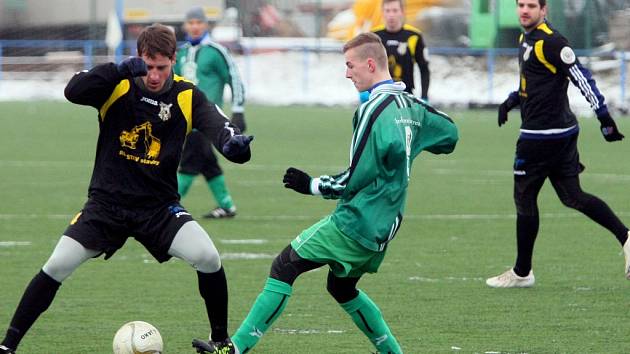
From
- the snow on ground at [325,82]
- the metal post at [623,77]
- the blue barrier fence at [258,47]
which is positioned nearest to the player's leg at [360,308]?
the metal post at [623,77]

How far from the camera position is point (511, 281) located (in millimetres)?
9281

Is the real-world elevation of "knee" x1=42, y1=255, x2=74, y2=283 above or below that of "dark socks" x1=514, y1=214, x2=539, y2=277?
above

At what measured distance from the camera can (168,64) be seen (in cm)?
674

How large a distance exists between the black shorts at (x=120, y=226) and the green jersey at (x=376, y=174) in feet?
3.13

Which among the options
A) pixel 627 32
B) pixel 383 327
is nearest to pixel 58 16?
pixel 627 32

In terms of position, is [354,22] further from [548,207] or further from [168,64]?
[168,64]

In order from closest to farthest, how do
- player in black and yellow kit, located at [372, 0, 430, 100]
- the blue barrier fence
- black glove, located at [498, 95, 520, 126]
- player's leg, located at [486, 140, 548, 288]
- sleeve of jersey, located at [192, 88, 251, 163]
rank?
sleeve of jersey, located at [192, 88, 251, 163] < player's leg, located at [486, 140, 548, 288] < black glove, located at [498, 95, 520, 126] < player in black and yellow kit, located at [372, 0, 430, 100] < the blue barrier fence

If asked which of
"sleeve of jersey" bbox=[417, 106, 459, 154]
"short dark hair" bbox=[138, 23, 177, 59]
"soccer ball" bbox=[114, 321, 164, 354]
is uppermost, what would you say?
"short dark hair" bbox=[138, 23, 177, 59]

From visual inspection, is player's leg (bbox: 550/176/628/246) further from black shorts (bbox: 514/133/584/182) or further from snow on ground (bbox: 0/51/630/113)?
snow on ground (bbox: 0/51/630/113)

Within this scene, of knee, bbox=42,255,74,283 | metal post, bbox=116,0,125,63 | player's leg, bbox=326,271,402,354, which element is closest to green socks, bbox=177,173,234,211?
knee, bbox=42,255,74,283

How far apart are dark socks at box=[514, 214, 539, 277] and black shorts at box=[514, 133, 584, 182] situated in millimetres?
302

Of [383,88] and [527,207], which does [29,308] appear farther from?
[527,207]

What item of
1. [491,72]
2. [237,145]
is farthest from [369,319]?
[491,72]

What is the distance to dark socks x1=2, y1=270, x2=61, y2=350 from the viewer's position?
670 centimetres
